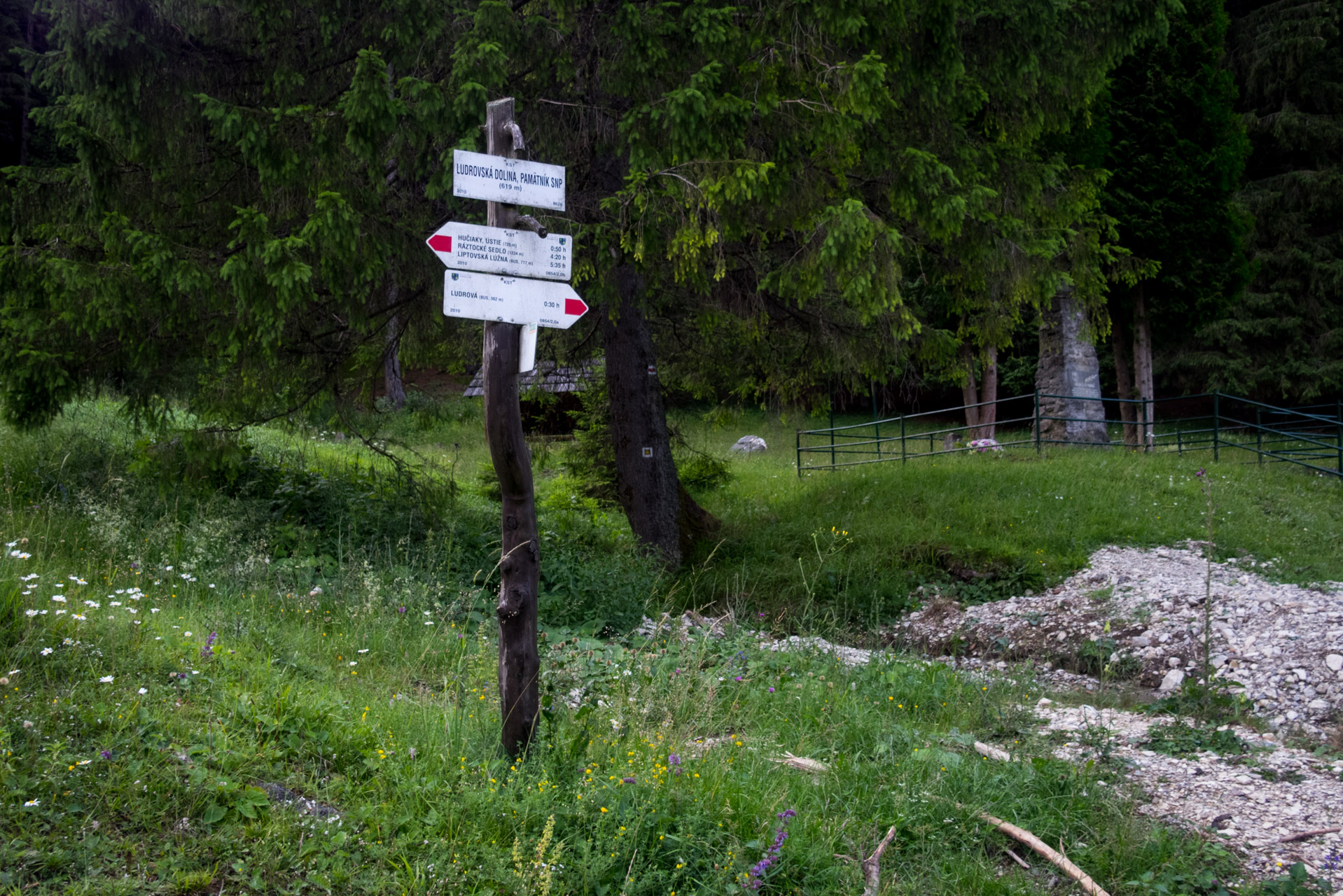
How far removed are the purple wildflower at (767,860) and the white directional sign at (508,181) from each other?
267 centimetres

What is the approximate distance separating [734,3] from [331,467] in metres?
6.08

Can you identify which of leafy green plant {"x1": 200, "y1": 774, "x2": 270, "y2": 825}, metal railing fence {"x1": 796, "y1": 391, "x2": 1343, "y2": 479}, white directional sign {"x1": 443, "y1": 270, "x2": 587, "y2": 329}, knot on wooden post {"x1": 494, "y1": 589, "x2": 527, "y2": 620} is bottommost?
leafy green plant {"x1": 200, "y1": 774, "x2": 270, "y2": 825}

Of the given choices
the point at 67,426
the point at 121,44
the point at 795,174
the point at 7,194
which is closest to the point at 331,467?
the point at 67,426

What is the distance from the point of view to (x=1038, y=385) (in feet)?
55.3

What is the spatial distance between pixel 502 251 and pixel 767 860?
2.66 m

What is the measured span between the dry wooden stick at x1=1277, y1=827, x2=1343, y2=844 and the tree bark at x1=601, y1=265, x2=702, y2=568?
666 centimetres

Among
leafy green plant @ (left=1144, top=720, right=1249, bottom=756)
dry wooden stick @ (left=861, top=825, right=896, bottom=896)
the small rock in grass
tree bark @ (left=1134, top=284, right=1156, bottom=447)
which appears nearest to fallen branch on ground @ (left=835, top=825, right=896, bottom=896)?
dry wooden stick @ (left=861, top=825, right=896, bottom=896)

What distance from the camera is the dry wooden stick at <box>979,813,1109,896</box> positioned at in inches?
140

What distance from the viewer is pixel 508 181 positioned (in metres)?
4.01

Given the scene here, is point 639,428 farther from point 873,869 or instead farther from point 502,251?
point 873,869

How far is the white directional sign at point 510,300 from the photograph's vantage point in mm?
3814

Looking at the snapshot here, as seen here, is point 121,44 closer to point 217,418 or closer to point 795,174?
point 217,418

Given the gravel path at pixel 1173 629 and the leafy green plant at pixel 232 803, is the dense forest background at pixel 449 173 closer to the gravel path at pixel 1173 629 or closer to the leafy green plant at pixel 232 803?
the gravel path at pixel 1173 629

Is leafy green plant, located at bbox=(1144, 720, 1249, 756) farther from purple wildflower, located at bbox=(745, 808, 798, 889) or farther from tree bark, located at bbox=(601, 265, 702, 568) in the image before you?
tree bark, located at bbox=(601, 265, 702, 568)
